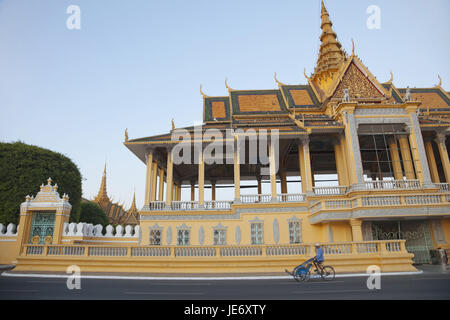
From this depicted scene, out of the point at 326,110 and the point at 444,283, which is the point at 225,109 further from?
the point at 444,283

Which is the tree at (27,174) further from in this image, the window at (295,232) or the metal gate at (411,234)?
the metal gate at (411,234)

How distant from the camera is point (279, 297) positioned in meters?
6.53

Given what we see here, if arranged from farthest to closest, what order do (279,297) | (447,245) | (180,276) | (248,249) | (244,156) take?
(244,156) → (447,245) → (248,249) → (180,276) → (279,297)

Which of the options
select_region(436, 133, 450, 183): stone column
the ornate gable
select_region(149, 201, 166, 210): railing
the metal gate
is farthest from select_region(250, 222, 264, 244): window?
select_region(436, 133, 450, 183): stone column

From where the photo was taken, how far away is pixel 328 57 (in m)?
26.1

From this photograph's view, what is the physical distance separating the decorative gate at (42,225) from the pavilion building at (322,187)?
448 cm

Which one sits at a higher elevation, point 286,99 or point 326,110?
point 286,99

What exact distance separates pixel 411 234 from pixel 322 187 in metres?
5.11

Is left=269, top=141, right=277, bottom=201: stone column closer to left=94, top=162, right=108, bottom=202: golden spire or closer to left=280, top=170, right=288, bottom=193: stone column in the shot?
left=280, top=170, right=288, bottom=193: stone column

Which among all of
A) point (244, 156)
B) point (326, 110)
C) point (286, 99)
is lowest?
point (244, 156)

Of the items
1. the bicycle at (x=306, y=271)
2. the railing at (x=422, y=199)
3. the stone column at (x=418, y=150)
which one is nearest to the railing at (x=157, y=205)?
the bicycle at (x=306, y=271)
